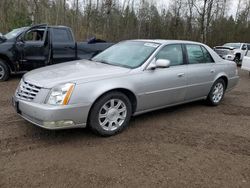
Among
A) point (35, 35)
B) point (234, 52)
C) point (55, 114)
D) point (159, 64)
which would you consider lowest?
point (55, 114)

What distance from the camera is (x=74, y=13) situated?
2409 cm

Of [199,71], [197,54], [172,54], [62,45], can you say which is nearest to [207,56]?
[197,54]

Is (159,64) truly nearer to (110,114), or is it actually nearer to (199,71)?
(110,114)

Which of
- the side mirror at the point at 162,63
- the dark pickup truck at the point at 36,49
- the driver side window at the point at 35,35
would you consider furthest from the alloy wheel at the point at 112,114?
the driver side window at the point at 35,35

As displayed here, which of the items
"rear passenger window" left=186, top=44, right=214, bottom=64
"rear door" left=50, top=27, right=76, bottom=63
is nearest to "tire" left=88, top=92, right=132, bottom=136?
"rear passenger window" left=186, top=44, right=214, bottom=64

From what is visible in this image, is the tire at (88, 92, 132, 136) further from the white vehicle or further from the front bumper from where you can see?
the white vehicle

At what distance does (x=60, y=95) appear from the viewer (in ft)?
11.8

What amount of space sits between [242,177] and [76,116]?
2299 millimetres

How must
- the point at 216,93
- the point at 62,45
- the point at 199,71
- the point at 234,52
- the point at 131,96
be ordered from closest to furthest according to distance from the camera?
the point at 131,96, the point at 199,71, the point at 216,93, the point at 62,45, the point at 234,52

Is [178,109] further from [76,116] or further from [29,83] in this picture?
[29,83]

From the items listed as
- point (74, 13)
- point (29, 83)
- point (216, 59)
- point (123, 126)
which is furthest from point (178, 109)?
point (74, 13)

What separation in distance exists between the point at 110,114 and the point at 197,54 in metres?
2.65

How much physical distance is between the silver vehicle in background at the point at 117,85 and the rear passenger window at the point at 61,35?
380 centimetres

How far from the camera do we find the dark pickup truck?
799 cm
